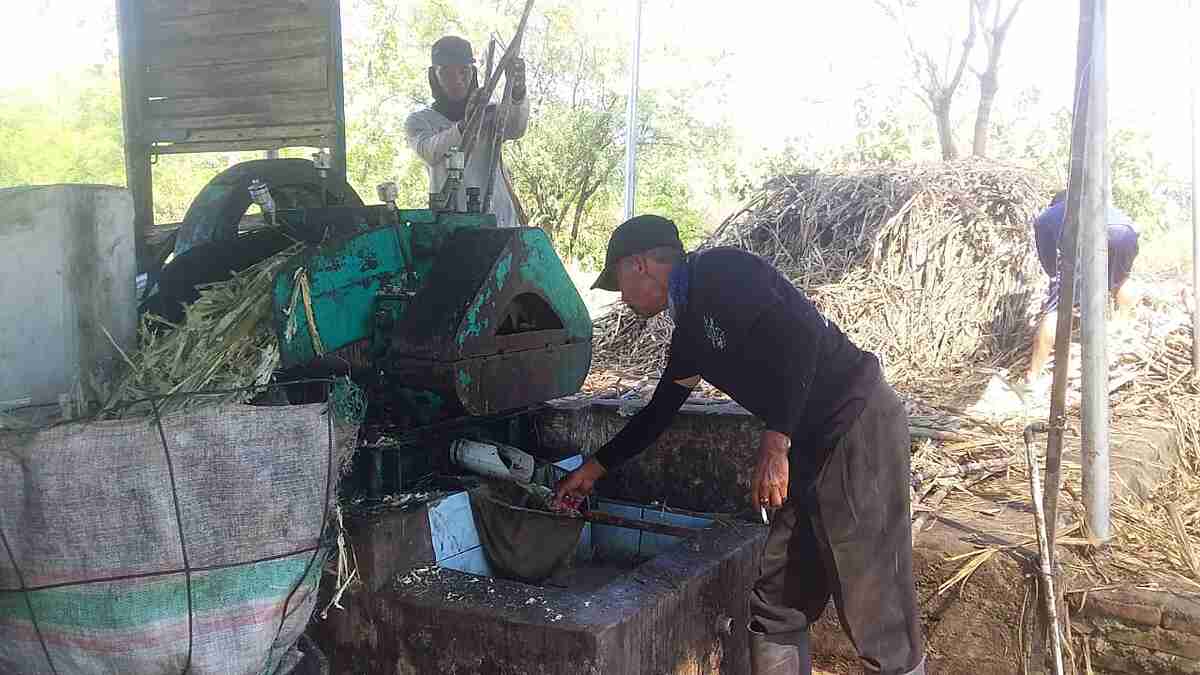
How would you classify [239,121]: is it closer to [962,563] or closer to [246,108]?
[246,108]

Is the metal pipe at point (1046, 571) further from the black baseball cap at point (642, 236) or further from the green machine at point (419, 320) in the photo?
the green machine at point (419, 320)

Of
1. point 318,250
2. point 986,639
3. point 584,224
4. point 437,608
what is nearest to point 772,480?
point 437,608

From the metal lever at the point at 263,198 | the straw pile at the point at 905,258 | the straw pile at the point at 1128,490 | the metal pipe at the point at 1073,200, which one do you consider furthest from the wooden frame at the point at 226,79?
the straw pile at the point at 905,258

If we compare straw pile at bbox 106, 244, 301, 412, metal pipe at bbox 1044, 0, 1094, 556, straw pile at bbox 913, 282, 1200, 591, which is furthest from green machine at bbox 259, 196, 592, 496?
straw pile at bbox 913, 282, 1200, 591

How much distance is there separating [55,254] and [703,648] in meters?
2.47

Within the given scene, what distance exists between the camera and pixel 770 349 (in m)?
2.82

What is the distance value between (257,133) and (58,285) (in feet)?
7.38

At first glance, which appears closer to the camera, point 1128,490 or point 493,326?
point 493,326

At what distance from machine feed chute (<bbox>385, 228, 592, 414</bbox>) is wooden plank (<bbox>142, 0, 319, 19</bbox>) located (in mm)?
2408

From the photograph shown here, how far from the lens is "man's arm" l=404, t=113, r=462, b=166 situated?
468cm

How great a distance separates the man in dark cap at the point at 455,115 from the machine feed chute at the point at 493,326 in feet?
4.15

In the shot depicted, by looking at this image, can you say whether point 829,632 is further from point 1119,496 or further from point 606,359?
point 606,359

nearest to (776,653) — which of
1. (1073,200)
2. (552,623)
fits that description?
(552,623)

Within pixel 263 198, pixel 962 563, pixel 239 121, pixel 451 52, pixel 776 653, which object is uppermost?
pixel 451 52
